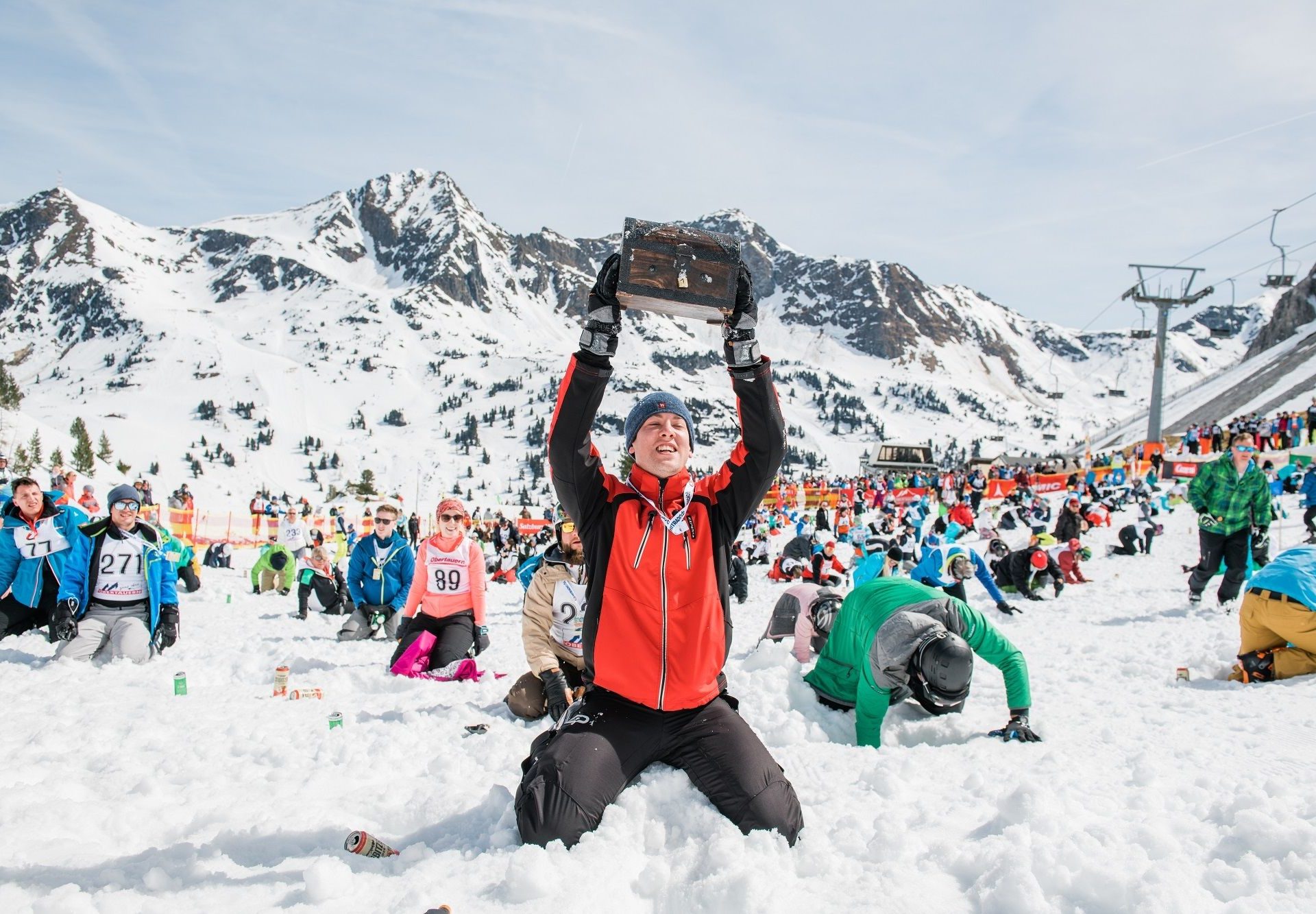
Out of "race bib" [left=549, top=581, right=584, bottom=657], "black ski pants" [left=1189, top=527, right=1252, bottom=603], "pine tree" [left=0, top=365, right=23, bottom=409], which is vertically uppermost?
"pine tree" [left=0, top=365, right=23, bottom=409]

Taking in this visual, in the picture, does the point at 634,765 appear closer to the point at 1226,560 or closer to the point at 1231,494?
the point at 1231,494

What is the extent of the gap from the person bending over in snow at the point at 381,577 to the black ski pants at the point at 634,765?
5.76m

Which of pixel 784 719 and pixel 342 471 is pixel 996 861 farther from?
pixel 342 471

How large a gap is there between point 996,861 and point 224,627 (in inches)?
345

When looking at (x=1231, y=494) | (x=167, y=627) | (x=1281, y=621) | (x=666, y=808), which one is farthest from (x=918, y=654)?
(x=1231, y=494)

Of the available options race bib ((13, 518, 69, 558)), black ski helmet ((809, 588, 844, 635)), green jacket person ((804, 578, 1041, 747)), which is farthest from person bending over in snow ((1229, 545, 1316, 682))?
race bib ((13, 518, 69, 558))

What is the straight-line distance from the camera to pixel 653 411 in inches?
130

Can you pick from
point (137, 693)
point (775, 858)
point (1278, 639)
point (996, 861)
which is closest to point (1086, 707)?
point (1278, 639)

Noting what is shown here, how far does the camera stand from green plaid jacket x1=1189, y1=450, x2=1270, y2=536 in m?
8.30

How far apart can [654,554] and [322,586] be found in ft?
30.3

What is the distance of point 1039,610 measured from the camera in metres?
10.0

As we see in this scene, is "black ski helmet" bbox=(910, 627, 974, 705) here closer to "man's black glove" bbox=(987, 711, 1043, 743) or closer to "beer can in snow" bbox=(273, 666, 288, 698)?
"man's black glove" bbox=(987, 711, 1043, 743)

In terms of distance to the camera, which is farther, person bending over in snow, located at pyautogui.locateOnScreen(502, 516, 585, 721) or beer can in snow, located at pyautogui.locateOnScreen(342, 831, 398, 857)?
person bending over in snow, located at pyautogui.locateOnScreen(502, 516, 585, 721)

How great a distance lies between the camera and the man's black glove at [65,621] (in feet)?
19.9
